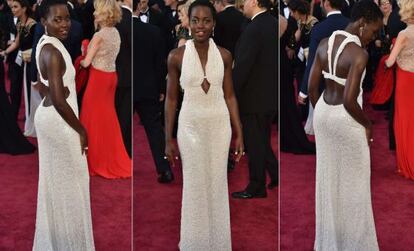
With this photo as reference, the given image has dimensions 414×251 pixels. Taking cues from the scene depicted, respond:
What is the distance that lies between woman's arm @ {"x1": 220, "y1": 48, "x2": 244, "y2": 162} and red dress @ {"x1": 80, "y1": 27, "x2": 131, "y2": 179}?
1.89ft

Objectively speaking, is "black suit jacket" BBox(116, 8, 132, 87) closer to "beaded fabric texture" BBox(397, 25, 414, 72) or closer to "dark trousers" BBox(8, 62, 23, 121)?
"dark trousers" BBox(8, 62, 23, 121)

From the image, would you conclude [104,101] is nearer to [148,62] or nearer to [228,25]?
[148,62]

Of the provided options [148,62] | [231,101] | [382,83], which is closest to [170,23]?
[148,62]

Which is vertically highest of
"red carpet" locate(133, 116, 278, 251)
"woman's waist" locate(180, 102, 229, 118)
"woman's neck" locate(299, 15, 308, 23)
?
"woman's neck" locate(299, 15, 308, 23)

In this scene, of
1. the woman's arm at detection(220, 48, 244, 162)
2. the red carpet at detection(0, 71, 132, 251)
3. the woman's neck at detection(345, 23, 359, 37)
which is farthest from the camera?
the red carpet at detection(0, 71, 132, 251)

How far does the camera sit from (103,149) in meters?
4.20

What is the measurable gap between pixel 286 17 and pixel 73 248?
1587mm

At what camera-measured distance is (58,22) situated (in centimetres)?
387

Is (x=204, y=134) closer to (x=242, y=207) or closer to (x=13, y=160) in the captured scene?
(x=242, y=207)

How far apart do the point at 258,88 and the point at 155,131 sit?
57 centimetres

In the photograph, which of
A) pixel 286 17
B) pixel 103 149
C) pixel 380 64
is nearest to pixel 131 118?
pixel 103 149

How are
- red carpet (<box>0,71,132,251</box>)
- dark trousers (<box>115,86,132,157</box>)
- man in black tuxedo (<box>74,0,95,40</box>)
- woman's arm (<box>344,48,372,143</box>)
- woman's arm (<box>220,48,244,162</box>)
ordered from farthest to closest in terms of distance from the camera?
1. red carpet (<box>0,71,132,251</box>)
2. dark trousers (<box>115,86,132,157</box>)
3. man in black tuxedo (<box>74,0,95,40</box>)
4. woman's arm (<box>220,48,244,162</box>)
5. woman's arm (<box>344,48,372,143</box>)

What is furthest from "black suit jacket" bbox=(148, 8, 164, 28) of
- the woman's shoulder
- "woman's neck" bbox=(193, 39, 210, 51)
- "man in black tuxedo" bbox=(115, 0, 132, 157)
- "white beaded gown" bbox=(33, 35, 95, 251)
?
"white beaded gown" bbox=(33, 35, 95, 251)

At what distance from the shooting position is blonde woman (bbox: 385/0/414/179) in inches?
168
